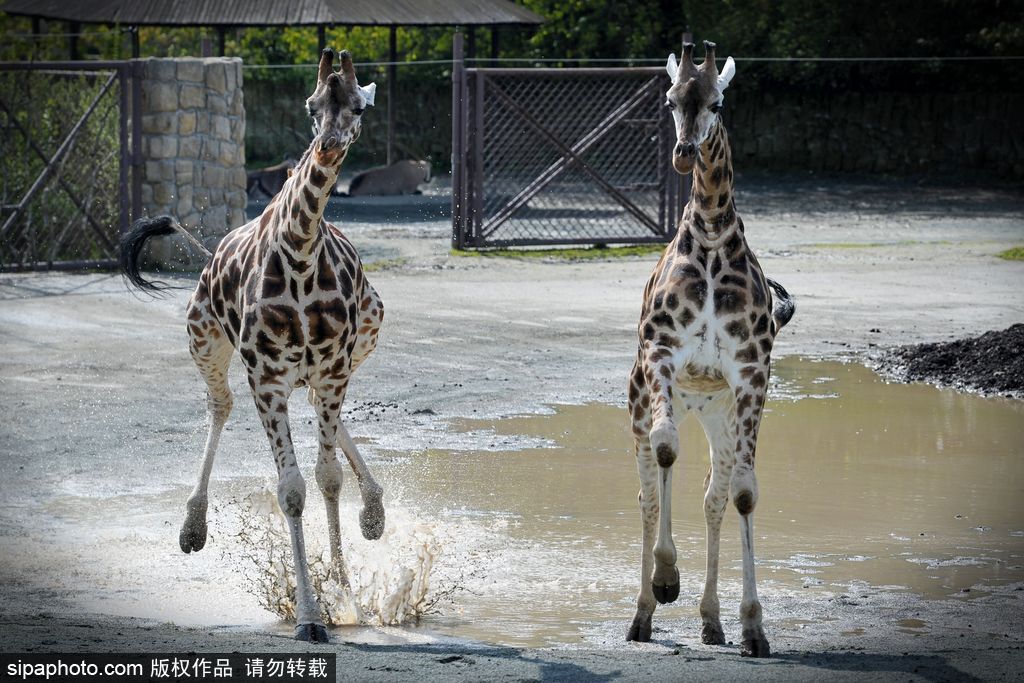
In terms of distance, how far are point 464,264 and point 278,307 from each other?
10480 mm

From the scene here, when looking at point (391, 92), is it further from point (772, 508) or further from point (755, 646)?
point (755, 646)

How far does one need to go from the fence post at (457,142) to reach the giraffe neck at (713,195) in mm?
11064

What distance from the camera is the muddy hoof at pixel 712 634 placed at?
221 inches

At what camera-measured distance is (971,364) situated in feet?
35.0

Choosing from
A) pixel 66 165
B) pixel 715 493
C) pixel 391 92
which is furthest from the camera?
pixel 391 92

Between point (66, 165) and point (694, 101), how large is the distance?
11.8 meters

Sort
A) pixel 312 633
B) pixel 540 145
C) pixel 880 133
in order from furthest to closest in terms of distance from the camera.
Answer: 1. pixel 880 133
2. pixel 540 145
3. pixel 312 633

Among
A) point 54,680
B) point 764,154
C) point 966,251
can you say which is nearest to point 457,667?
point 54,680

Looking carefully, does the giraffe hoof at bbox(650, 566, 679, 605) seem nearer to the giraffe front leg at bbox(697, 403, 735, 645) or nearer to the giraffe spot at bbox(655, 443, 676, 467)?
the giraffe front leg at bbox(697, 403, 735, 645)

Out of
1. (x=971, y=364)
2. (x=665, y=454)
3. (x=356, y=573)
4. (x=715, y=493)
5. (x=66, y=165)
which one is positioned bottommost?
(x=356, y=573)

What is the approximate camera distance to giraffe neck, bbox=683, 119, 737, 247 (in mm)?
5715

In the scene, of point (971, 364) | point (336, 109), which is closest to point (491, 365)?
point (971, 364)

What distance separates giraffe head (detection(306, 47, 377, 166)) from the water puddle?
6.00 feet

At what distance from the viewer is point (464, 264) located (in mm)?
16312
